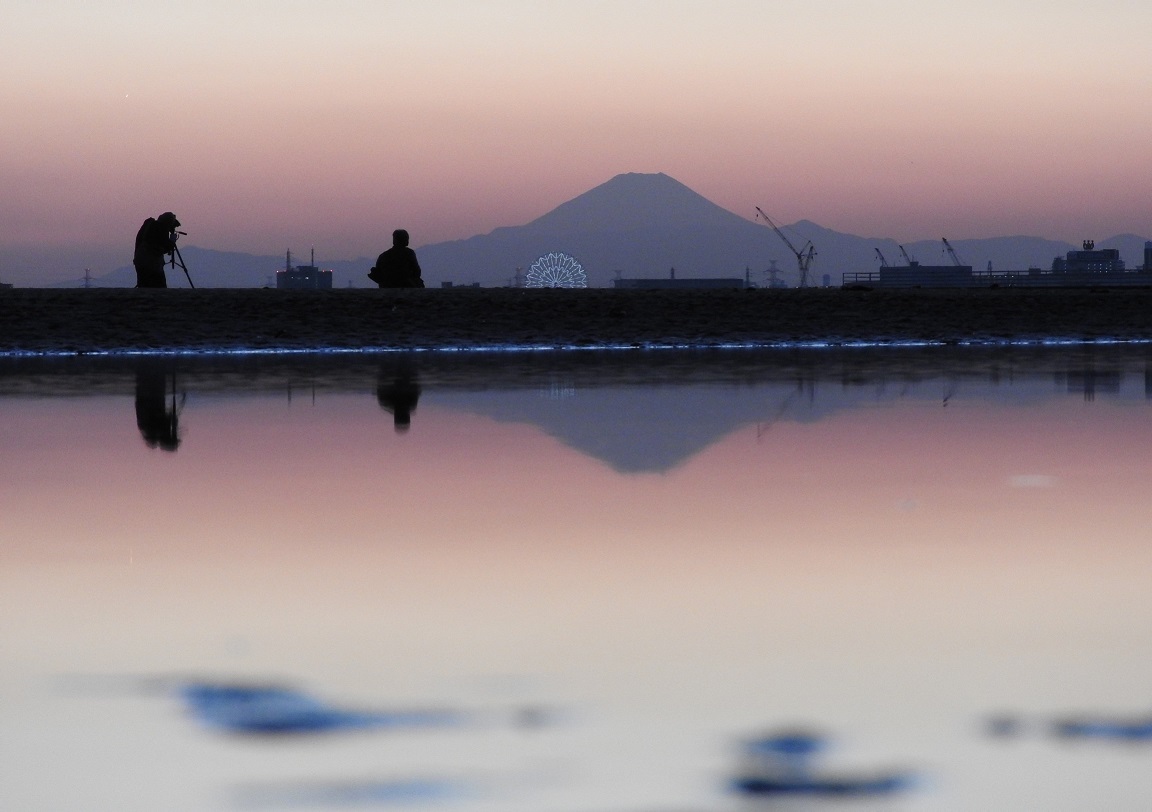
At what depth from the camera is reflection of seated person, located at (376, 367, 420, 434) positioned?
17.1 m

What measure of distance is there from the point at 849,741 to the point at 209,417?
520 inches

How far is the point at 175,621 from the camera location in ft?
23.6

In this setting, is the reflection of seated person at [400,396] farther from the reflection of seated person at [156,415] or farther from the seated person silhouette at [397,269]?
the seated person silhouette at [397,269]

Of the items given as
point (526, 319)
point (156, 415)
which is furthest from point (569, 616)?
point (526, 319)

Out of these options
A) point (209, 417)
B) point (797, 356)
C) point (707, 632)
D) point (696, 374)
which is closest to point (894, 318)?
point (797, 356)

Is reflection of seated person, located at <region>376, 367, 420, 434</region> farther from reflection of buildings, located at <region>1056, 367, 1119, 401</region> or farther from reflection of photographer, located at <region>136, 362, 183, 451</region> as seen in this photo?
reflection of buildings, located at <region>1056, 367, 1119, 401</region>

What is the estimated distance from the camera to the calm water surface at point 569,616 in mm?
5051

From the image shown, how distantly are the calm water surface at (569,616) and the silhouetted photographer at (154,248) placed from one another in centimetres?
3262

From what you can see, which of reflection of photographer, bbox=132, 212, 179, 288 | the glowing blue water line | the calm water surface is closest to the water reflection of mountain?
the calm water surface

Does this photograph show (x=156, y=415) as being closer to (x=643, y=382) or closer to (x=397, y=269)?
(x=643, y=382)

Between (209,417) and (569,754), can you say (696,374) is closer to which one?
(209,417)

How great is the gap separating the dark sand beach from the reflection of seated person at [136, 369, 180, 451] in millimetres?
11195

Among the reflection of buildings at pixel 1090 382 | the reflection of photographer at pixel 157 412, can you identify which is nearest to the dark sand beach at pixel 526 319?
the reflection of photographer at pixel 157 412

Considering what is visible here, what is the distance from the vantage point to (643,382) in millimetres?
23359
